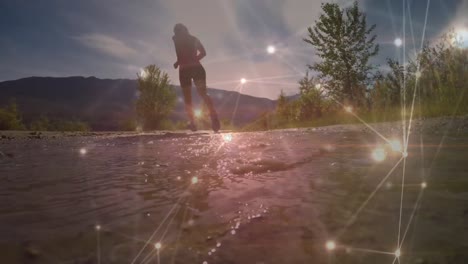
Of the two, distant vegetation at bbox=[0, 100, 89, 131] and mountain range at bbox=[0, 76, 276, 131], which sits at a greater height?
mountain range at bbox=[0, 76, 276, 131]

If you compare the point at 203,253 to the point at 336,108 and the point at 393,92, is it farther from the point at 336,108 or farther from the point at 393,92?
the point at 336,108

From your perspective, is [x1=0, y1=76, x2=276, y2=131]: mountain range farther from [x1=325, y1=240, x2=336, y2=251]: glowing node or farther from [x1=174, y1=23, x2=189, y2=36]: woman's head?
A: [x1=325, y1=240, x2=336, y2=251]: glowing node

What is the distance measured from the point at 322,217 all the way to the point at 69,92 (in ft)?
711

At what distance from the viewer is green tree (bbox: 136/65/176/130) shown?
106ft

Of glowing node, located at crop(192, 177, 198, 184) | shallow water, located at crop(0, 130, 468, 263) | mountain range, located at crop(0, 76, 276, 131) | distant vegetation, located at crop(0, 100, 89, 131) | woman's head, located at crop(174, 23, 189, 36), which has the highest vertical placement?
mountain range, located at crop(0, 76, 276, 131)

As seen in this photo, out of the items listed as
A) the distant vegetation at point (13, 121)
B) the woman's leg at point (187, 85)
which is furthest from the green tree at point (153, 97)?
the woman's leg at point (187, 85)

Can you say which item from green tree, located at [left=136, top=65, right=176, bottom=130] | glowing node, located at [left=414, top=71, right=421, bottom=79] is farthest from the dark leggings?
green tree, located at [left=136, top=65, right=176, bottom=130]

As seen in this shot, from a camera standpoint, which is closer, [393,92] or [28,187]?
[28,187]

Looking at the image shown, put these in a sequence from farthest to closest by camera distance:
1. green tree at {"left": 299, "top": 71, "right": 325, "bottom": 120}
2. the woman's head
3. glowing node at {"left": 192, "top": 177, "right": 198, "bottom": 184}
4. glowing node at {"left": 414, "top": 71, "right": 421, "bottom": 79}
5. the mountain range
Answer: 1. the mountain range
2. green tree at {"left": 299, "top": 71, "right": 325, "bottom": 120}
3. glowing node at {"left": 414, "top": 71, "right": 421, "bottom": 79}
4. the woman's head
5. glowing node at {"left": 192, "top": 177, "right": 198, "bottom": 184}

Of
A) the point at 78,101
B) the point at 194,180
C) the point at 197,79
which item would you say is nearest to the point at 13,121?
the point at 197,79

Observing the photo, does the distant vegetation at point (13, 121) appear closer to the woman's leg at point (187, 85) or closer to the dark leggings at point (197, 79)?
the woman's leg at point (187, 85)

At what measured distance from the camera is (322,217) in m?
→ 0.90

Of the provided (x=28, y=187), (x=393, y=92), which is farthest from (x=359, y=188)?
(x=393, y=92)

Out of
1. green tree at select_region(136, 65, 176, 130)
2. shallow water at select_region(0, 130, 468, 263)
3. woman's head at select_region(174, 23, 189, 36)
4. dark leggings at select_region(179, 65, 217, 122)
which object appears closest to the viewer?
shallow water at select_region(0, 130, 468, 263)
